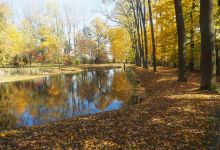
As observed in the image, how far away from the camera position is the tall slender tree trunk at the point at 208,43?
40.1ft

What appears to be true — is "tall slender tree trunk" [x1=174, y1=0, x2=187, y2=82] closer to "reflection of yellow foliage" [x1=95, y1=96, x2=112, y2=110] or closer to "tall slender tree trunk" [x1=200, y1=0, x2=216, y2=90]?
"tall slender tree trunk" [x1=200, y1=0, x2=216, y2=90]

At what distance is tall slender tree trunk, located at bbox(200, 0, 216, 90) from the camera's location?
12.2 metres

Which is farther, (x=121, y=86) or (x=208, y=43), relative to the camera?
(x=121, y=86)

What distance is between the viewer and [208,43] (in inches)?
486

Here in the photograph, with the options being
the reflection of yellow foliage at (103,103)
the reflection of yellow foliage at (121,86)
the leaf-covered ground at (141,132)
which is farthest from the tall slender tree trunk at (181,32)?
the leaf-covered ground at (141,132)

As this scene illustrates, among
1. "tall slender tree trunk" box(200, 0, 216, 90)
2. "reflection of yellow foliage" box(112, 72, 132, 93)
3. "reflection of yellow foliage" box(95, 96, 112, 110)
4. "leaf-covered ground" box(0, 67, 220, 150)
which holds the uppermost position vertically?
"tall slender tree trunk" box(200, 0, 216, 90)

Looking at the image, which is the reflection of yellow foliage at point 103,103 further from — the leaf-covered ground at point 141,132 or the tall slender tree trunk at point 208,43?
the tall slender tree trunk at point 208,43

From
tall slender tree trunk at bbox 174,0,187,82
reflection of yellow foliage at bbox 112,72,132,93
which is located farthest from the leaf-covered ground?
reflection of yellow foliage at bbox 112,72,132,93

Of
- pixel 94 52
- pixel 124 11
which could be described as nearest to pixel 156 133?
pixel 124 11

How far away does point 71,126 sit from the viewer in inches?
357

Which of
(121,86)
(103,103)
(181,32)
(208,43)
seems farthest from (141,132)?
(121,86)

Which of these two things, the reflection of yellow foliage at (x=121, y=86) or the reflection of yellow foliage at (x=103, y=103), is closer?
the reflection of yellow foliage at (x=103, y=103)

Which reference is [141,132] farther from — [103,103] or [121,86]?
[121,86]

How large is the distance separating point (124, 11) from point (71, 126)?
3583 cm
